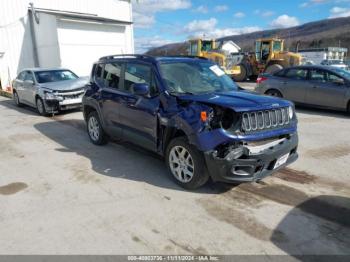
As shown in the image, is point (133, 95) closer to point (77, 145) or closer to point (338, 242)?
point (77, 145)

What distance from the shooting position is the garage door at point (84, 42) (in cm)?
1903

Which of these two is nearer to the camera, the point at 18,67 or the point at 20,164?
the point at 20,164

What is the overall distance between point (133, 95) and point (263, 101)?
7.17 feet

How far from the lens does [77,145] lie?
276 inches

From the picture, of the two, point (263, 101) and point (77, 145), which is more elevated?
point (263, 101)

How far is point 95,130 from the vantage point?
6.91 m

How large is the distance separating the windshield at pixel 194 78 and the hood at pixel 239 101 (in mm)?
351

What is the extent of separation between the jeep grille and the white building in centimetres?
1698

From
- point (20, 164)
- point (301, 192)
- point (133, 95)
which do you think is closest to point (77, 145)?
point (20, 164)

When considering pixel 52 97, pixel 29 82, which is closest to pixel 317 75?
pixel 52 97

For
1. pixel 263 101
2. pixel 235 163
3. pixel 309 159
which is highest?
pixel 263 101

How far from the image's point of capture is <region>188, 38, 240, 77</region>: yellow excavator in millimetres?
21531

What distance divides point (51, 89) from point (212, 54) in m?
13.7

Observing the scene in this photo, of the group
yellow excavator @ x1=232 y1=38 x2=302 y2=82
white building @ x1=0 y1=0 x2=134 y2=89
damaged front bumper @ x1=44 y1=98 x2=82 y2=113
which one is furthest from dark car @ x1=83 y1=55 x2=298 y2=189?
yellow excavator @ x1=232 y1=38 x2=302 y2=82
